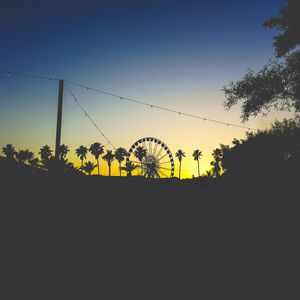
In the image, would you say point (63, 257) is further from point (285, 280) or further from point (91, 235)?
point (285, 280)

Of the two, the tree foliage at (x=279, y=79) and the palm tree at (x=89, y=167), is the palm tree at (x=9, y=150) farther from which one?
the tree foliage at (x=279, y=79)

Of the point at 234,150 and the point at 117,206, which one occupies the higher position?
the point at 234,150

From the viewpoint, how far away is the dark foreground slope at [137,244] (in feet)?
33.8

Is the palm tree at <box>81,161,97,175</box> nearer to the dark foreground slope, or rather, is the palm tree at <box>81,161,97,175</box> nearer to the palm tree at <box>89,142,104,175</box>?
the palm tree at <box>89,142,104,175</box>

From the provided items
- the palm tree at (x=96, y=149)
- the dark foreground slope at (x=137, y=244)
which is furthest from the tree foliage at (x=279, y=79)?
the palm tree at (x=96, y=149)

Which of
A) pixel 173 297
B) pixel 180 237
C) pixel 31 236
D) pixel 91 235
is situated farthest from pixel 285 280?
pixel 31 236

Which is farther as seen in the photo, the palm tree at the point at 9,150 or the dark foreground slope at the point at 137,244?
the palm tree at the point at 9,150

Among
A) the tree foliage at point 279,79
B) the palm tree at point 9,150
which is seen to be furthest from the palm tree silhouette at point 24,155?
the tree foliage at point 279,79

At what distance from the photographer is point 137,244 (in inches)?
537

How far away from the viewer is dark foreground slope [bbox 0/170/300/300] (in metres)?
10.3

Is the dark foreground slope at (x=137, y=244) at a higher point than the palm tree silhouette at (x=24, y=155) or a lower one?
lower

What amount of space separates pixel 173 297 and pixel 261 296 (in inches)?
95.5

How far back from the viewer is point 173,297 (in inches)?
386

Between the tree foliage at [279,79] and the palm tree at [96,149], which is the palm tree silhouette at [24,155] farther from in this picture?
the tree foliage at [279,79]
